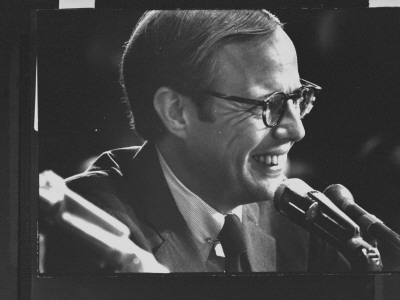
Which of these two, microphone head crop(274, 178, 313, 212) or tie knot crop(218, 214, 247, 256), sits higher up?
microphone head crop(274, 178, 313, 212)

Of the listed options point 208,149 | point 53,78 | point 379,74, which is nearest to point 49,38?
point 53,78

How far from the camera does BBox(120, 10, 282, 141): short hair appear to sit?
3.40 meters

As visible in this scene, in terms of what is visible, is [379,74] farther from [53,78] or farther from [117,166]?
[53,78]

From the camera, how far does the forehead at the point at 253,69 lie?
11.1 feet

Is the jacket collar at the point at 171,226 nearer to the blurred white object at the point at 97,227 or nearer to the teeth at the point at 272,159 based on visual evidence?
the blurred white object at the point at 97,227

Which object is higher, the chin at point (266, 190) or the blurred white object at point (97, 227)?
the chin at point (266, 190)

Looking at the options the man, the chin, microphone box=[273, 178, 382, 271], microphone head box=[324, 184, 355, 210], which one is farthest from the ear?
microphone head box=[324, 184, 355, 210]

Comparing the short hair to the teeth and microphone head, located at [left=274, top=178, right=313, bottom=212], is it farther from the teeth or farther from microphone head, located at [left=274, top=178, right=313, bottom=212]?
microphone head, located at [left=274, top=178, right=313, bottom=212]

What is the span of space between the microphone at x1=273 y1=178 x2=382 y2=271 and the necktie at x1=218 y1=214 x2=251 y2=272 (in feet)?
0.76

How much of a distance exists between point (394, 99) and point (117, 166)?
1375mm

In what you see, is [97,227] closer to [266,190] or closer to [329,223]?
[266,190]

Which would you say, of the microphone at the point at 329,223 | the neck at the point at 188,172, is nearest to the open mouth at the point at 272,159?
the microphone at the point at 329,223

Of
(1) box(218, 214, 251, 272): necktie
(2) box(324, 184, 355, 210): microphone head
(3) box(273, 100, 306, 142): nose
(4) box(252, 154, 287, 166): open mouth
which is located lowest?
(1) box(218, 214, 251, 272): necktie

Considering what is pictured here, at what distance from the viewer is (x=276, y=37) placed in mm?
3439
